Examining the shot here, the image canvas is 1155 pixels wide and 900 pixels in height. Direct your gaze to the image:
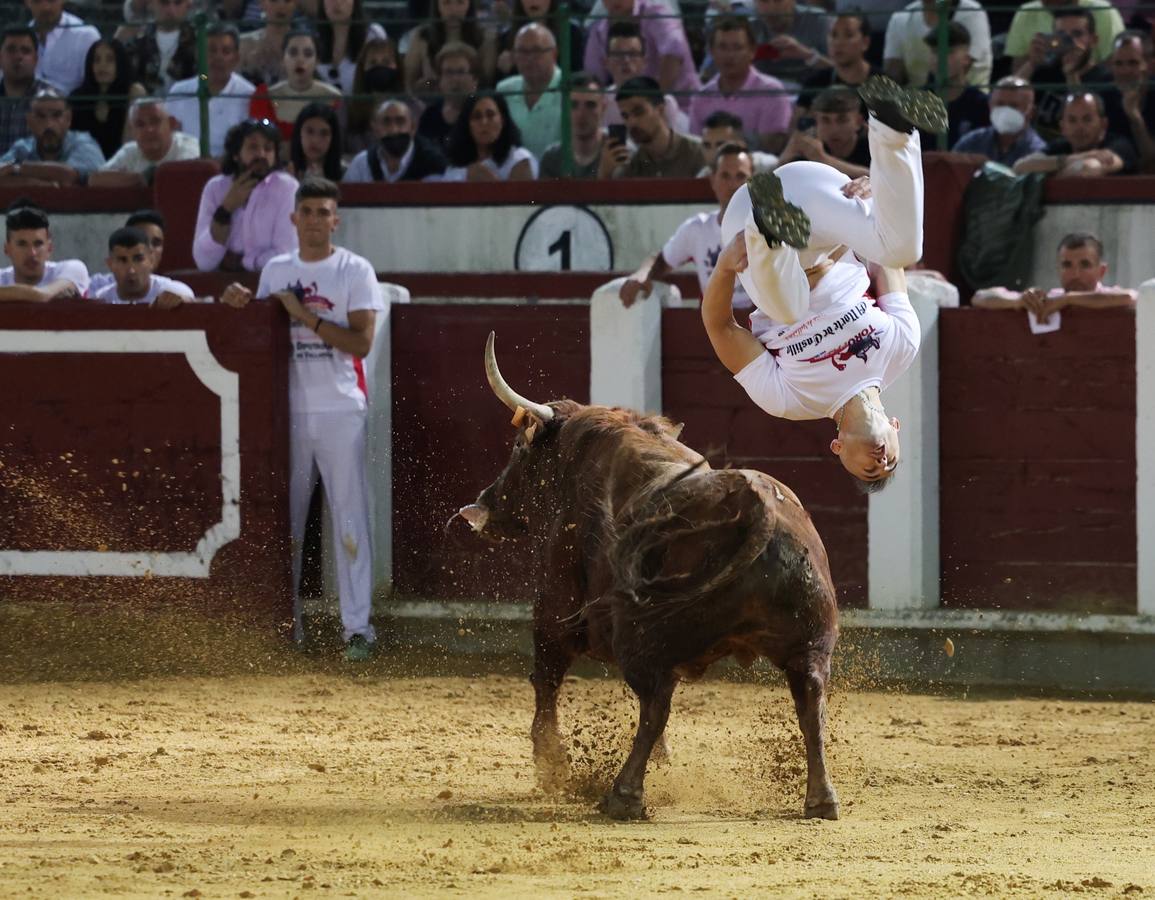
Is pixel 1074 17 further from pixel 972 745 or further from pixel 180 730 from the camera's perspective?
pixel 180 730

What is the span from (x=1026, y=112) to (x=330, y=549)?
382 cm

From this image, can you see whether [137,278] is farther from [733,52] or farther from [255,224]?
[733,52]

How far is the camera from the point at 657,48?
10047mm

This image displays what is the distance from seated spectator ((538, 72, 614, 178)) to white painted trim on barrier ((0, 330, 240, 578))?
2094 mm

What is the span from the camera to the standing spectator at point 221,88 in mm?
10469

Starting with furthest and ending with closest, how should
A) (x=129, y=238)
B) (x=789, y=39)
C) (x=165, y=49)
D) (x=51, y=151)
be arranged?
(x=165, y=49) → (x=51, y=151) → (x=789, y=39) → (x=129, y=238)

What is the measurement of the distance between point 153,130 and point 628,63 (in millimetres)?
2500

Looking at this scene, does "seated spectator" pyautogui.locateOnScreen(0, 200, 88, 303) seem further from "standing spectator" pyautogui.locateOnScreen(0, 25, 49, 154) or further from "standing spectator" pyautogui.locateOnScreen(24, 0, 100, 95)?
"standing spectator" pyautogui.locateOnScreen(24, 0, 100, 95)

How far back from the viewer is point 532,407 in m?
6.14

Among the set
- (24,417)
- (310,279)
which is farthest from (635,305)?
(24,417)

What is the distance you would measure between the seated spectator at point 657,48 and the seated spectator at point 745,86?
0.21m

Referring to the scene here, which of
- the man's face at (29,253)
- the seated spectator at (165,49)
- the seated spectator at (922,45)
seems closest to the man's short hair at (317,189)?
the man's face at (29,253)

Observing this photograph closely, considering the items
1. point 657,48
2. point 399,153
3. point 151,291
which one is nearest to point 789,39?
point 657,48

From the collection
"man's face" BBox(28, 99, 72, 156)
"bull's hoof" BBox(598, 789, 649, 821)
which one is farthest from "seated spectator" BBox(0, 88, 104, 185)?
"bull's hoof" BBox(598, 789, 649, 821)
